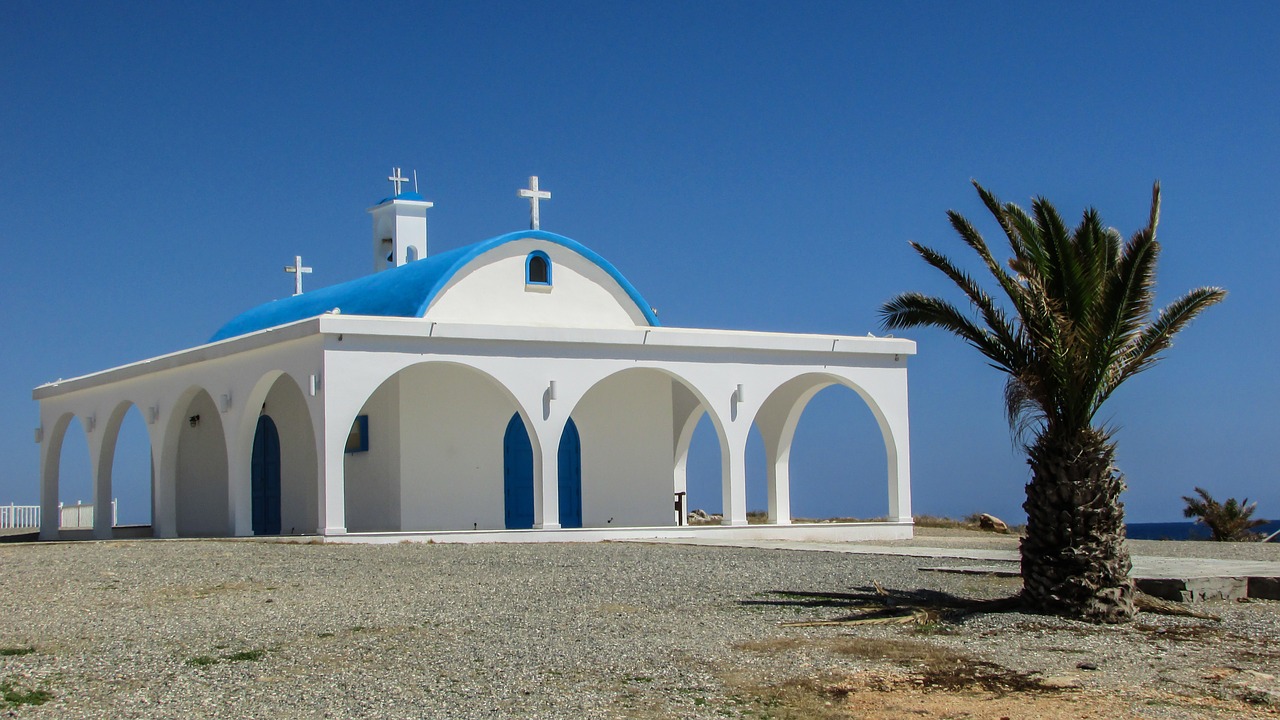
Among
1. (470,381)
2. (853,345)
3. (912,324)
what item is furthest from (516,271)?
(912,324)

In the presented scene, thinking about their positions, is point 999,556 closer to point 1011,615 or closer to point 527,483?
point 1011,615

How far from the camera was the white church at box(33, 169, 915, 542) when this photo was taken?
756 inches

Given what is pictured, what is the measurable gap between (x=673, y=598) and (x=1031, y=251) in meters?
4.15

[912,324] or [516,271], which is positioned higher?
[516,271]

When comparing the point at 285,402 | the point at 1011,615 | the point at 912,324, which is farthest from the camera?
the point at 285,402

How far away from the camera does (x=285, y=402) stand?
22.7 m

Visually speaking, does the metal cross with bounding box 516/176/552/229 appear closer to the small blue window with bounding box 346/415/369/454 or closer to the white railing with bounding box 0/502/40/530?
the small blue window with bounding box 346/415/369/454

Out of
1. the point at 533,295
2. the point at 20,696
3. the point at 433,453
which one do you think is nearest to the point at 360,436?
the point at 433,453

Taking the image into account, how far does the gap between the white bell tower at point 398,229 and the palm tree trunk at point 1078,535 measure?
671 inches

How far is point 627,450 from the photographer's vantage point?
22.3 metres

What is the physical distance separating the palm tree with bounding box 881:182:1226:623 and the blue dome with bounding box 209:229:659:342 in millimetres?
10577

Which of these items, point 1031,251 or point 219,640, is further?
point 1031,251

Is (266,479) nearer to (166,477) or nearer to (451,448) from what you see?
(166,477)

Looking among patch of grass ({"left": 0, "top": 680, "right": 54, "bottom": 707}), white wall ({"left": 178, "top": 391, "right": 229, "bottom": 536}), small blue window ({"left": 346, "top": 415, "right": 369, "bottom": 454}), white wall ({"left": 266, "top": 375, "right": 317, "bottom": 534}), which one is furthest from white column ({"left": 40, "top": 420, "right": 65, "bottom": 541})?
patch of grass ({"left": 0, "top": 680, "right": 54, "bottom": 707})
